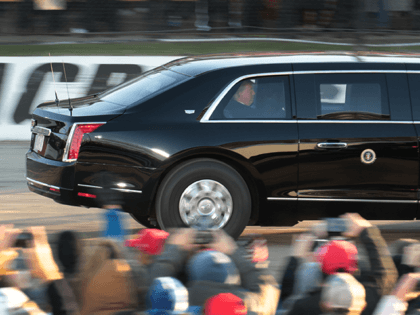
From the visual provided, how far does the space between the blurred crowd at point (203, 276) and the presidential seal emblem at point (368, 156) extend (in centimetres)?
255

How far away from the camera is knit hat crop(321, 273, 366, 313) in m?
2.53

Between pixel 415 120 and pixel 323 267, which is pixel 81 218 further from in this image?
pixel 323 267

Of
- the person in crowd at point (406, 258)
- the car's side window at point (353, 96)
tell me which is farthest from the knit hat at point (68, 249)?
the car's side window at point (353, 96)

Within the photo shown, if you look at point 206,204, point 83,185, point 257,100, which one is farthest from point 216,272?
point 257,100

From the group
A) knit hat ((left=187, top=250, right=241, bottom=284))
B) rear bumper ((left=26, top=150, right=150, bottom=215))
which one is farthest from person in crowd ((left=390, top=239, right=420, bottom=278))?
rear bumper ((left=26, top=150, right=150, bottom=215))

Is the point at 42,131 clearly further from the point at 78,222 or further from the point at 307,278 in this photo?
the point at 307,278

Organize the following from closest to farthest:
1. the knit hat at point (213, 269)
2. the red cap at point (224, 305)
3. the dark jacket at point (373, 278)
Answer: the red cap at point (224, 305) < the dark jacket at point (373, 278) < the knit hat at point (213, 269)

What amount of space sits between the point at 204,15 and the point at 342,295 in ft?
61.3

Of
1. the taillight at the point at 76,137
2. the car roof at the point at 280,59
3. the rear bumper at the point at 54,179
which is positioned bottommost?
the rear bumper at the point at 54,179

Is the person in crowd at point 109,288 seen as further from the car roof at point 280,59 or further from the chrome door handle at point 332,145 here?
the car roof at point 280,59

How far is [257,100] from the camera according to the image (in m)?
6.02

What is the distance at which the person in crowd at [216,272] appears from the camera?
2.71 metres

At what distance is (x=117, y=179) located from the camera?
19.3 feet

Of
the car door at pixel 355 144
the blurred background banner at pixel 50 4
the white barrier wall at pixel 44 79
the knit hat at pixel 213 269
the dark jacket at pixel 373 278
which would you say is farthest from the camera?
the blurred background banner at pixel 50 4
